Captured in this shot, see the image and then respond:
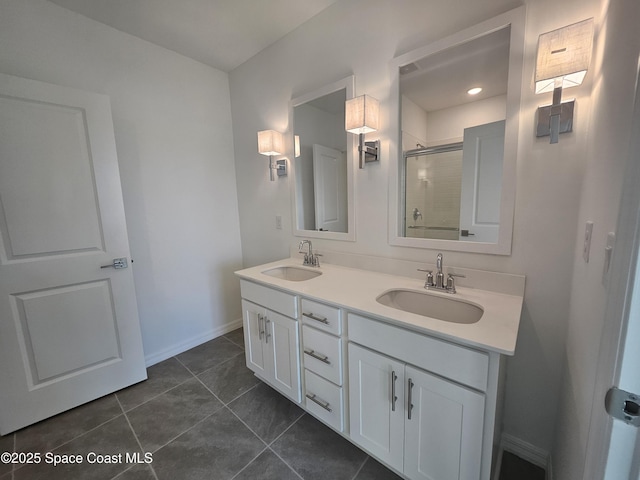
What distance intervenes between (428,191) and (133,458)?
2158mm

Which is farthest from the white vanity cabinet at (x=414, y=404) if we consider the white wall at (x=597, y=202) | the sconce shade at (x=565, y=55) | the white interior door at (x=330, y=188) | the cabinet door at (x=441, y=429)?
the sconce shade at (x=565, y=55)

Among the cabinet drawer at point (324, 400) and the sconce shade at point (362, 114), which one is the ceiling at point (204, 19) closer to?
the sconce shade at point (362, 114)

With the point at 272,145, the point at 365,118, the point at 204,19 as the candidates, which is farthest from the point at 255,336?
the point at 204,19

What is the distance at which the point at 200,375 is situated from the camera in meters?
2.01

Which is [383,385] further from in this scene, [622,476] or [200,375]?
[200,375]

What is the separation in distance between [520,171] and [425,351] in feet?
3.01

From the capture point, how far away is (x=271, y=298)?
1546 mm

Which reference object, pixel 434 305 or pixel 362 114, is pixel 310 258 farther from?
pixel 362 114

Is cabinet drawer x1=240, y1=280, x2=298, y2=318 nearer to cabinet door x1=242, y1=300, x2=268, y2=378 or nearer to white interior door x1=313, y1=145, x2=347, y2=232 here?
cabinet door x1=242, y1=300, x2=268, y2=378

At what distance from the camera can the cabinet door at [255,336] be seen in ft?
5.46

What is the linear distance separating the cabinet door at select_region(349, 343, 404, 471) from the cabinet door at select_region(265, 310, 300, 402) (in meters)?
0.38

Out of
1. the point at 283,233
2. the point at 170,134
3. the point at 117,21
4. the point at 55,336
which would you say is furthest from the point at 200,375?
the point at 117,21

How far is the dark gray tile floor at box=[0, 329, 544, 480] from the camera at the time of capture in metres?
1.26

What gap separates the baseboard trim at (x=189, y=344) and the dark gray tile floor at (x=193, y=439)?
0.85ft
